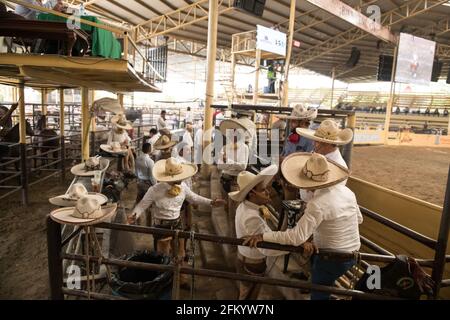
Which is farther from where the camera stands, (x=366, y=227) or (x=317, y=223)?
(x=366, y=227)

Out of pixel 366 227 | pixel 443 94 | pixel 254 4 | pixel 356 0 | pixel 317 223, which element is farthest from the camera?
pixel 443 94

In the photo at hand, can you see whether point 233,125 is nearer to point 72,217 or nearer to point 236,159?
point 236,159

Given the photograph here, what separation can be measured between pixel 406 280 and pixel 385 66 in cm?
1683

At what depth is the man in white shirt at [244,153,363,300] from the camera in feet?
6.45

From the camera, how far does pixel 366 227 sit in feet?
16.8

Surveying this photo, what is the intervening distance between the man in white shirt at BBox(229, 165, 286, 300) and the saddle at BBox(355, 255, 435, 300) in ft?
2.29

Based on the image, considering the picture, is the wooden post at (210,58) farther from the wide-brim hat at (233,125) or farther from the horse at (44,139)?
the horse at (44,139)

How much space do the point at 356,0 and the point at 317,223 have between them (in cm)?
1292

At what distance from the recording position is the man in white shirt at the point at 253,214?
2316 mm

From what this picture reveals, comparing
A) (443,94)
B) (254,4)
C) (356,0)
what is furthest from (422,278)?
(443,94)

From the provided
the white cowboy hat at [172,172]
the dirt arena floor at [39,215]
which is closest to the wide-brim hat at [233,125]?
the white cowboy hat at [172,172]

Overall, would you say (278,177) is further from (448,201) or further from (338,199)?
(448,201)

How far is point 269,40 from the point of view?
9.21 m

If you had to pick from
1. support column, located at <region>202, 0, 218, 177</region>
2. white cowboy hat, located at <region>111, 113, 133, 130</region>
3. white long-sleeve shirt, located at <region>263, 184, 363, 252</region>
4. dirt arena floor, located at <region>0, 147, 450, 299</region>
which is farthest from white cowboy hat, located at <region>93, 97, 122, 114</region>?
white long-sleeve shirt, located at <region>263, 184, 363, 252</region>
